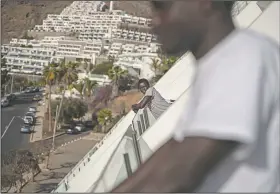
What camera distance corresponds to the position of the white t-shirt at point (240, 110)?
54 centimetres

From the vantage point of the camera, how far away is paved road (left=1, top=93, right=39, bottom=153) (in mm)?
20714

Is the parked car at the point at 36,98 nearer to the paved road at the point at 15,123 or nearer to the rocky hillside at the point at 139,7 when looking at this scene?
the paved road at the point at 15,123

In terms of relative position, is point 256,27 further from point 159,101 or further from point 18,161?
point 18,161

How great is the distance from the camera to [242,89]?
21.3 inches

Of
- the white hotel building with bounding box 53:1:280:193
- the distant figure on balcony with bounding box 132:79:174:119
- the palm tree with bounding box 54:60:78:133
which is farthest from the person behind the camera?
the palm tree with bounding box 54:60:78:133

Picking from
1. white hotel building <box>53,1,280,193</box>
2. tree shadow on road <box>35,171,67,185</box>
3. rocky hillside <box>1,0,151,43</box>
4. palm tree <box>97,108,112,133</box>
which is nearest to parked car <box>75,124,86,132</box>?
palm tree <box>97,108,112,133</box>

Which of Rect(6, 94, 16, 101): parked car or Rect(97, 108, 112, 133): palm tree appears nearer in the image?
Rect(6, 94, 16, 101): parked car

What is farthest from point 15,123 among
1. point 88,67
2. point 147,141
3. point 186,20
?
point 186,20

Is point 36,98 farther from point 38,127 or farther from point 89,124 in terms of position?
point 89,124

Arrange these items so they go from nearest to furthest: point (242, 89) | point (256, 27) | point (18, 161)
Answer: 1. point (242, 89)
2. point (256, 27)
3. point (18, 161)

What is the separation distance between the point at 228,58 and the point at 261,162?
0.12 m

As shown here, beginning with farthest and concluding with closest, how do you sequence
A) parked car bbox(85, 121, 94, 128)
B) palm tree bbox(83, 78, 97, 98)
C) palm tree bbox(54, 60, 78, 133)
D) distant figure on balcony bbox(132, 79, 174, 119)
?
palm tree bbox(83, 78, 97, 98) < parked car bbox(85, 121, 94, 128) < palm tree bbox(54, 60, 78, 133) < distant figure on balcony bbox(132, 79, 174, 119)

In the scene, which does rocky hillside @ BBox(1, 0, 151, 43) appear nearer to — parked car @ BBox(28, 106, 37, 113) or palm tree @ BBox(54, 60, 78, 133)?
palm tree @ BBox(54, 60, 78, 133)

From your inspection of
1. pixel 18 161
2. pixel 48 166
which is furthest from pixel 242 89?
pixel 48 166
